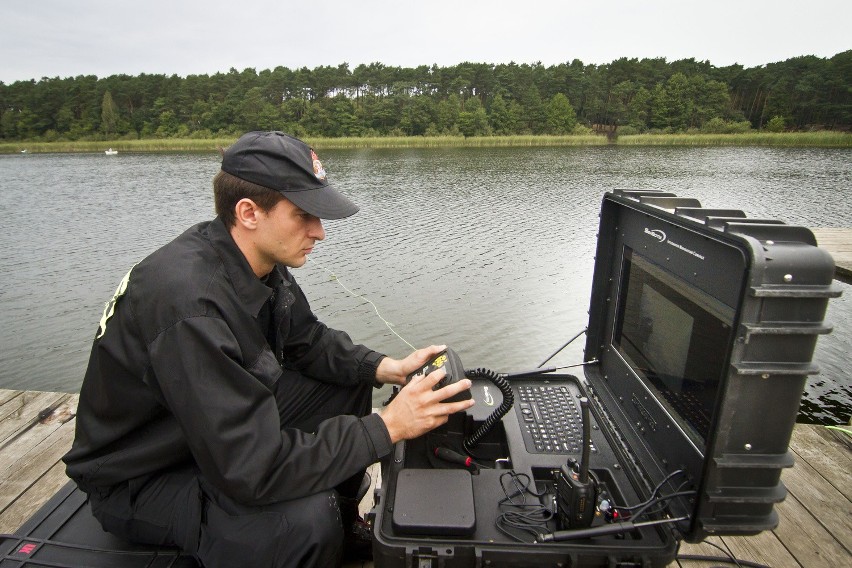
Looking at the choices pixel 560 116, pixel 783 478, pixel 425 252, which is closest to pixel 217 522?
pixel 783 478

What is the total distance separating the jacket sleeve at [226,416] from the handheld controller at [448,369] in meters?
0.49

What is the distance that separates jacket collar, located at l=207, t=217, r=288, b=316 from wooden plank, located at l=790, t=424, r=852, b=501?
9.01ft

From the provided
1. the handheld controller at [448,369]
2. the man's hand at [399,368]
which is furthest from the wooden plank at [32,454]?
the handheld controller at [448,369]

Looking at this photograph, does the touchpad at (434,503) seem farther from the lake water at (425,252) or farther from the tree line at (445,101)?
the tree line at (445,101)

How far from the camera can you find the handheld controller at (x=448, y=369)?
5.72 ft

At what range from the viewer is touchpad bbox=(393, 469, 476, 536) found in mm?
1425

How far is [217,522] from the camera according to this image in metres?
1.62

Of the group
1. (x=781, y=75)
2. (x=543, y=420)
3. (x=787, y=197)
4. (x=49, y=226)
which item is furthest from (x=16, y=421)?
(x=781, y=75)

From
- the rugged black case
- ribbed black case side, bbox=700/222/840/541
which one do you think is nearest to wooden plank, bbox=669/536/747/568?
the rugged black case

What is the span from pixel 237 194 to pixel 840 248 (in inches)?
212

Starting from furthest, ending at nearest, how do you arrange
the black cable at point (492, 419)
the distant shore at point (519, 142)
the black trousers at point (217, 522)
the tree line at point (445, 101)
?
the tree line at point (445, 101), the distant shore at point (519, 142), the black cable at point (492, 419), the black trousers at point (217, 522)

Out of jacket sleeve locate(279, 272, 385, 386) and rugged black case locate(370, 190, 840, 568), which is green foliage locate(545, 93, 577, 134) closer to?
jacket sleeve locate(279, 272, 385, 386)

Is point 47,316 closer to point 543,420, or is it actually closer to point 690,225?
point 543,420

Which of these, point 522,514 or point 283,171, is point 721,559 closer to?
point 522,514
